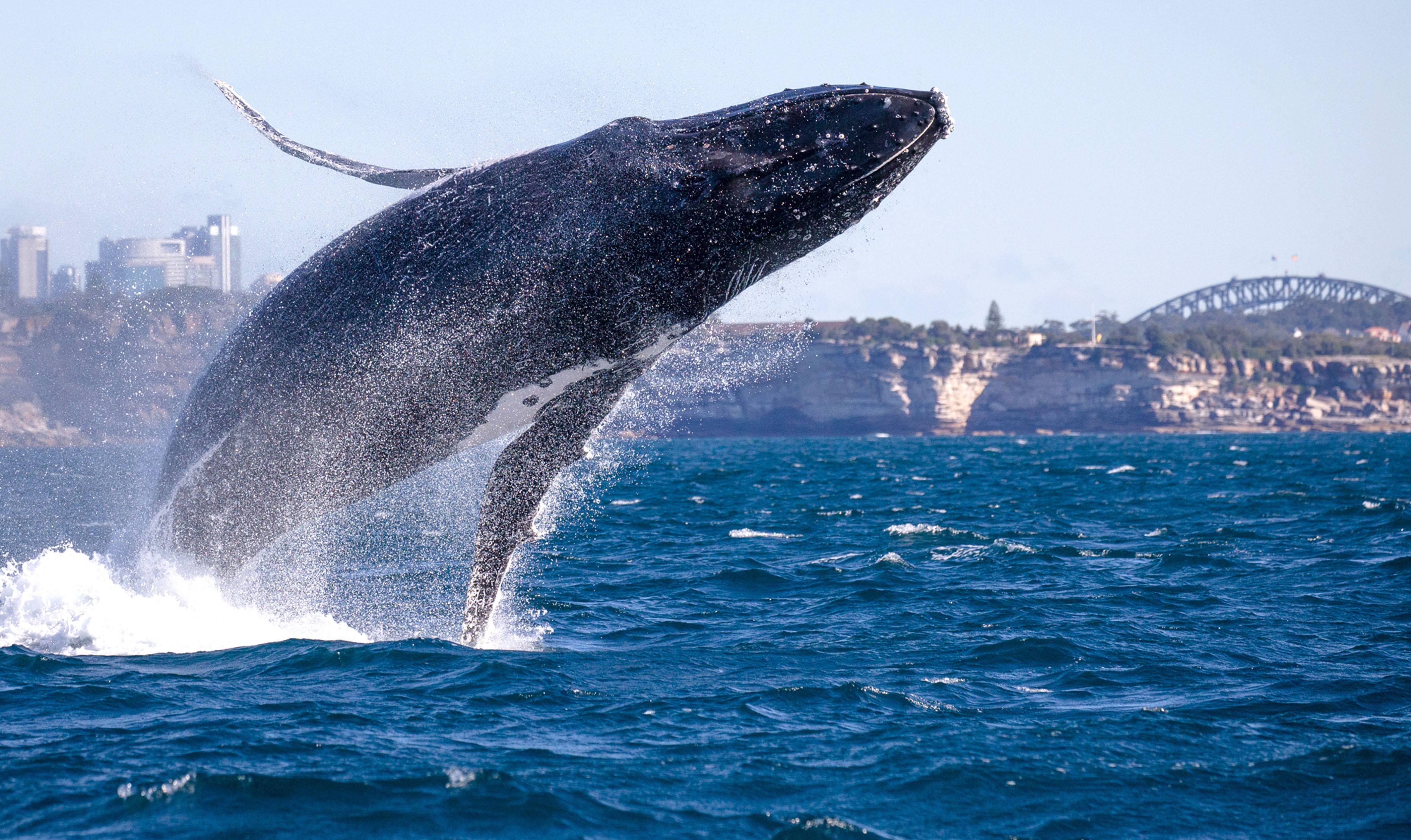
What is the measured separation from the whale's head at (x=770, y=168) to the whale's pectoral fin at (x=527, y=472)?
1376 mm

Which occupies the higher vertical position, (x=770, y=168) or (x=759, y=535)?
(x=770, y=168)

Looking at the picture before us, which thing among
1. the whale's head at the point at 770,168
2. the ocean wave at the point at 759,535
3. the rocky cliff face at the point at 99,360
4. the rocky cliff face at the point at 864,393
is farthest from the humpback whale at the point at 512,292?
the rocky cliff face at the point at 864,393

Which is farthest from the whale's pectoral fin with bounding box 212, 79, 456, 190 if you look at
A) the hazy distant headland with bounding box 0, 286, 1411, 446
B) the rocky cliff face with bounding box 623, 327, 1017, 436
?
the rocky cliff face with bounding box 623, 327, 1017, 436

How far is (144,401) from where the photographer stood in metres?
91.4

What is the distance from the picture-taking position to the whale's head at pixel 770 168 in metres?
7.67

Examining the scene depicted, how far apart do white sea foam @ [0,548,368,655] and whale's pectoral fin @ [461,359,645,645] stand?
6.20 feet

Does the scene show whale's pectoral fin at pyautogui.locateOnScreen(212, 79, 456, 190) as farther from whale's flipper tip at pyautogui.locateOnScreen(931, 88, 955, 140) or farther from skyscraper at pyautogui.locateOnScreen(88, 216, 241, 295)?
skyscraper at pyautogui.locateOnScreen(88, 216, 241, 295)

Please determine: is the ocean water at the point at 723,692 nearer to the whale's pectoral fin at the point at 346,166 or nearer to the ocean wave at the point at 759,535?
the ocean wave at the point at 759,535

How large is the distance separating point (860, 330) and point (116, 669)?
565 ft

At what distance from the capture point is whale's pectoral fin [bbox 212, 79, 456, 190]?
28.9ft

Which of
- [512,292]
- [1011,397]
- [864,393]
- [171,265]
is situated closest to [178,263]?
[171,265]

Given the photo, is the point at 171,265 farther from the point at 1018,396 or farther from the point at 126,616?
the point at 1018,396

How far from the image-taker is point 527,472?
1009 centimetres

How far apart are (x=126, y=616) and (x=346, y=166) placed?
529 centimetres
